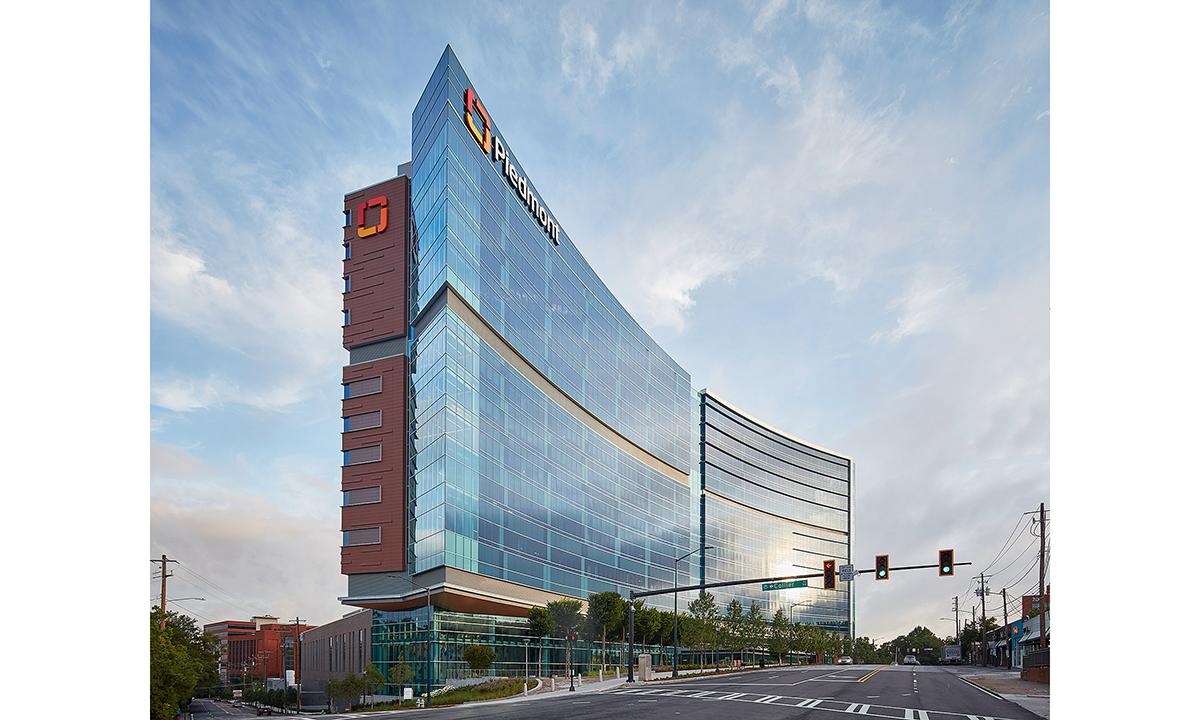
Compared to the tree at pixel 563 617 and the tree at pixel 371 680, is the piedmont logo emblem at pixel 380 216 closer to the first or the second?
the tree at pixel 371 680

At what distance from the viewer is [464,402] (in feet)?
200

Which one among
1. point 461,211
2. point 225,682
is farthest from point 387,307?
point 225,682

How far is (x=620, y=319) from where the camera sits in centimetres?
10669

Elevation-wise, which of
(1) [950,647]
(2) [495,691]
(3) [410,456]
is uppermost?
(3) [410,456]

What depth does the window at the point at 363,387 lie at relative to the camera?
66188 millimetres

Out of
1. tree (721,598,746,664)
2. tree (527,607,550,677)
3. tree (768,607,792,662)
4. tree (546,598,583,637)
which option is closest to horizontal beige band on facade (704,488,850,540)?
tree (768,607,792,662)

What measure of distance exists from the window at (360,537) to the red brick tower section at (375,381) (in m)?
0.08

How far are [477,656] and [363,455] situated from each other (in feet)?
64.4

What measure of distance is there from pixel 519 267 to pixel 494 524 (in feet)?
81.5

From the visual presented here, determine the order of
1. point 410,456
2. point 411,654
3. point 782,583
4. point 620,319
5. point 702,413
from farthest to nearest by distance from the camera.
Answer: point 702,413 → point 620,319 → point 410,456 → point 411,654 → point 782,583

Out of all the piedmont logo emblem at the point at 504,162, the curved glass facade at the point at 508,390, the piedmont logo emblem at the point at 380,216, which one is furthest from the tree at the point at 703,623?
the piedmont logo emblem at the point at 380,216

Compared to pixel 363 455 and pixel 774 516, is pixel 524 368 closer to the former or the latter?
pixel 363 455

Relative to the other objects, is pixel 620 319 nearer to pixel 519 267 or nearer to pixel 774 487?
pixel 519 267

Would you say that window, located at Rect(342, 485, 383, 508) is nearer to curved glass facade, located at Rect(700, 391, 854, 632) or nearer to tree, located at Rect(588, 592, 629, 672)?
tree, located at Rect(588, 592, 629, 672)
